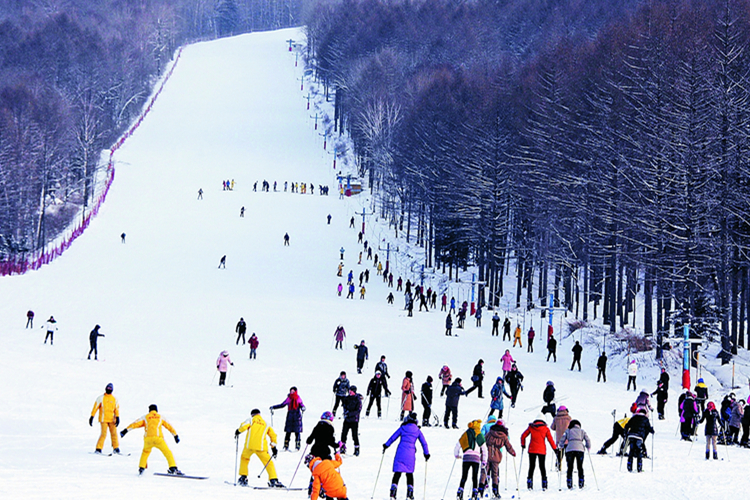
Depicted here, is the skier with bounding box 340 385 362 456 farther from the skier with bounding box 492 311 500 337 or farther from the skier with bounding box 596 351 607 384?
the skier with bounding box 492 311 500 337

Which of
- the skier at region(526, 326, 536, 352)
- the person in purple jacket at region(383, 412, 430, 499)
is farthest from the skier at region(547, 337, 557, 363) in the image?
the person in purple jacket at region(383, 412, 430, 499)

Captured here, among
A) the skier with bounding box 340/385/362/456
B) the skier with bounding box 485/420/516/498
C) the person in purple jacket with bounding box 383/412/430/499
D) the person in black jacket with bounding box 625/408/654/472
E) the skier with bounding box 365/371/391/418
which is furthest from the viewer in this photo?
the skier with bounding box 365/371/391/418

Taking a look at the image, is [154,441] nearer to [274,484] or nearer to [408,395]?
[274,484]

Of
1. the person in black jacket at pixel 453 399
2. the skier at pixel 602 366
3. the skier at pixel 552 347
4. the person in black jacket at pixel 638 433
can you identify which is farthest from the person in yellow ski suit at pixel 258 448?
the skier at pixel 552 347

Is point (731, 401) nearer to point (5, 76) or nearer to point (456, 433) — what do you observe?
point (456, 433)

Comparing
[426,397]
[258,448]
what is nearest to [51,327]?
[426,397]

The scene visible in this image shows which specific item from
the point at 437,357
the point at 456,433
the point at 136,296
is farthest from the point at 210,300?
the point at 456,433
